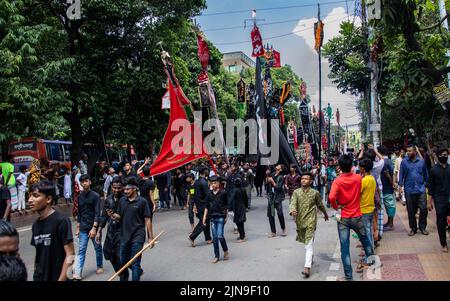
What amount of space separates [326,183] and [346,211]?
854 cm

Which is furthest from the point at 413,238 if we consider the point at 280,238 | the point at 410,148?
the point at 280,238

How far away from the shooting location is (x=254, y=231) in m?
11.0

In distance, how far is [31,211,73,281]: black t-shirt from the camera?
164 inches

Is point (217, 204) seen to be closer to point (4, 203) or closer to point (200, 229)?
point (200, 229)

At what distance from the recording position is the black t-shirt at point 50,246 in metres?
4.16

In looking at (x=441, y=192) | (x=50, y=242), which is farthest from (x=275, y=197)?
(x=50, y=242)

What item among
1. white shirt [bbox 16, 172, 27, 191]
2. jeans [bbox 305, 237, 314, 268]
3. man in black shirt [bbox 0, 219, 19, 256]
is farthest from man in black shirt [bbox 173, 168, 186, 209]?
man in black shirt [bbox 0, 219, 19, 256]

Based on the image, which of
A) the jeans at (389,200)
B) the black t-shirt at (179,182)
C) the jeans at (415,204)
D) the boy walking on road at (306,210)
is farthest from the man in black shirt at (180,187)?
the boy walking on road at (306,210)

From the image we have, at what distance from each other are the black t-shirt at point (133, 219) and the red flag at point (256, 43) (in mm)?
9981

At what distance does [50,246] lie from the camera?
417cm

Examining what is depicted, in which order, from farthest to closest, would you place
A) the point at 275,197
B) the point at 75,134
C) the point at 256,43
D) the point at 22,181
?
the point at 75,134, the point at 256,43, the point at 22,181, the point at 275,197

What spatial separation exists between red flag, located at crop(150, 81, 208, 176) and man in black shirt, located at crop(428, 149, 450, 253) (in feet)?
16.1

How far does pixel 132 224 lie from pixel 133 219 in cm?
7

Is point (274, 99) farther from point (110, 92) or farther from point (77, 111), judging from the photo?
point (77, 111)
